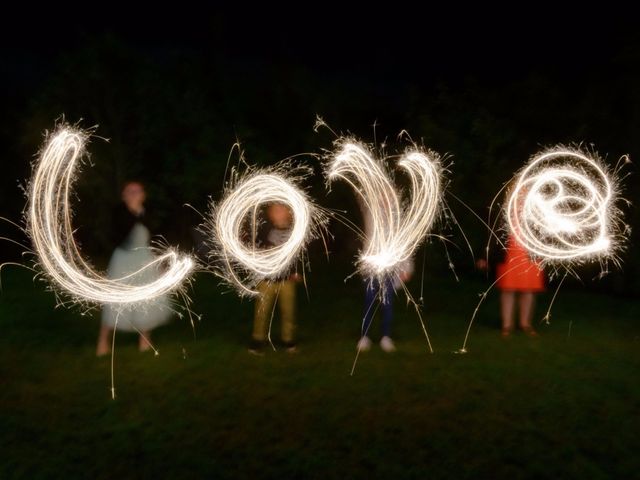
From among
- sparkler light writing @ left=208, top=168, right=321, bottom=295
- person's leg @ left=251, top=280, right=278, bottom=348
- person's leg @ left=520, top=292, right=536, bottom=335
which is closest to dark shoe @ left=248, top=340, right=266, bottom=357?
person's leg @ left=251, top=280, right=278, bottom=348

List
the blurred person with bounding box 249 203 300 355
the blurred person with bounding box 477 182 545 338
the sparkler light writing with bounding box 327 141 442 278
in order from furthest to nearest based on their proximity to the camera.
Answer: the blurred person with bounding box 477 182 545 338 < the blurred person with bounding box 249 203 300 355 < the sparkler light writing with bounding box 327 141 442 278

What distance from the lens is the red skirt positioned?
25.8 feet

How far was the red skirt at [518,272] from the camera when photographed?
7859 millimetres

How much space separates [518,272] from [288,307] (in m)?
2.81

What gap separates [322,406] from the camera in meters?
5.46

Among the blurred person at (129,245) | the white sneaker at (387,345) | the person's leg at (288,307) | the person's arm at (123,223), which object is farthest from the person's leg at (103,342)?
Answer: the white sneaker at (387,345)

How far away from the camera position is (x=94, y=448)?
4.64 metres

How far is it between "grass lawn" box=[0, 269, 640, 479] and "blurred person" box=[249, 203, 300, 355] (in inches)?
8.5

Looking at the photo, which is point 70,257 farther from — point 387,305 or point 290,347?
point 387,305

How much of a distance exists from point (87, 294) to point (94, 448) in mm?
2414

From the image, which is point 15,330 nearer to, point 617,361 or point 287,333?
point 287,333

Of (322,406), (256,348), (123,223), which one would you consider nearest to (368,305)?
(256,348)

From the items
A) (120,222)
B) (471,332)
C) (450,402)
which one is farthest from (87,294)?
(471,332)

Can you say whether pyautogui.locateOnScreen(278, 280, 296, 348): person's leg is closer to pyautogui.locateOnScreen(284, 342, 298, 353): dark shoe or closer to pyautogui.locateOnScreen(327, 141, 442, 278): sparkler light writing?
pyautogui.locateOnScreen(284, 342, 298, 353): dark shoe
